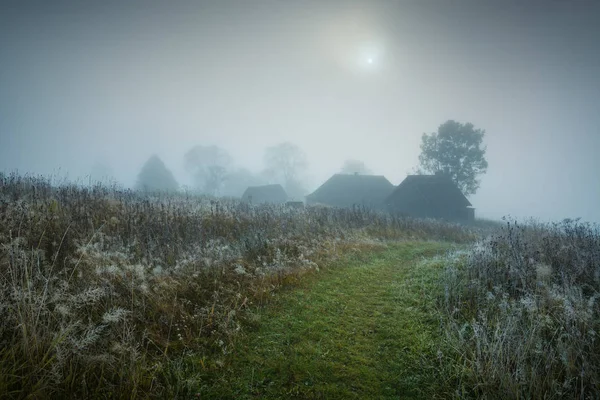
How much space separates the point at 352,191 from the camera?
150 feet

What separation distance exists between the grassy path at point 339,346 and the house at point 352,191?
3774cm

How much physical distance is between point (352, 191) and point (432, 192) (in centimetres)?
1239

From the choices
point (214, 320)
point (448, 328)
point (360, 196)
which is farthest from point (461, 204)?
point (214, 320)

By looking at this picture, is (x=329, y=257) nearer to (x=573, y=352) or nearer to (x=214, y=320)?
(x=214, y=320)

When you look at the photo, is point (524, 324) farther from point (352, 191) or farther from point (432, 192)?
point (352, 191)

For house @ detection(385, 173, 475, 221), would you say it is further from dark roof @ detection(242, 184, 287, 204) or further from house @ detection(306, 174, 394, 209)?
dark roof @ detection(242, 184, 287, 204)

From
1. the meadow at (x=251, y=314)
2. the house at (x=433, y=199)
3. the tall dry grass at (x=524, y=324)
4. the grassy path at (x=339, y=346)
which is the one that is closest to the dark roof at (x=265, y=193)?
the house at (x=433, y=199)

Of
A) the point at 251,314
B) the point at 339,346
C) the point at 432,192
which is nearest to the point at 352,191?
the point at 432,192

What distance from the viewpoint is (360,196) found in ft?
148

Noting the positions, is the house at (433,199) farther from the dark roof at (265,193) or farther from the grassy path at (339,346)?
the grassy path at (339,346)

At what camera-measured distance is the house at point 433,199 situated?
3756cm

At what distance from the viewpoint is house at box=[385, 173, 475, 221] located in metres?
37.6

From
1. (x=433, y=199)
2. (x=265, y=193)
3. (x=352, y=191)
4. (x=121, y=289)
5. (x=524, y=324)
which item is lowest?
(x=524, y=324)

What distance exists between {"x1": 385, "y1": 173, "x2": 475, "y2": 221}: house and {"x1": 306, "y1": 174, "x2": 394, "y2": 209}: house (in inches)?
225
